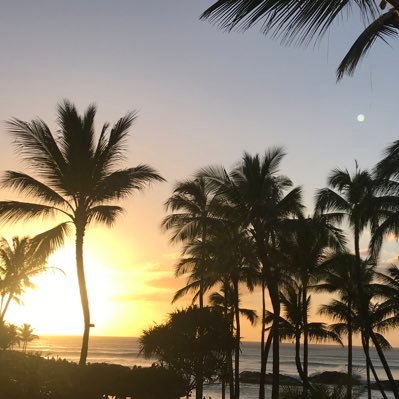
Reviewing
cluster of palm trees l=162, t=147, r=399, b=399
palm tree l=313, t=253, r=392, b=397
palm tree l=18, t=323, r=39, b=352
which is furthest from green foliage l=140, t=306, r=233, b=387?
palm tree l=18, t=323, r=39, b=352

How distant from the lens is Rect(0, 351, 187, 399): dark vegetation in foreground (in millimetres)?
12328

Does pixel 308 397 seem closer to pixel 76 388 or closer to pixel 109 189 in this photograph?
pixel 76 388

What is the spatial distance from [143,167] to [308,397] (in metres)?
9.67

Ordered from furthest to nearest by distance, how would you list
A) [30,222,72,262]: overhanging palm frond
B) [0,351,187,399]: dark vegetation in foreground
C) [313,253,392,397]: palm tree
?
[313,253,392,397]: palm tree → [30,222,72,262]: overhanging palm frond → [0,351,187,399]: dark vegetation in foreground

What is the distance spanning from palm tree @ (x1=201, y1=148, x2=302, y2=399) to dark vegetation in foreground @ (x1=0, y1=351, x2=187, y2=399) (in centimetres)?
877

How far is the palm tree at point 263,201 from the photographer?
23828 mm

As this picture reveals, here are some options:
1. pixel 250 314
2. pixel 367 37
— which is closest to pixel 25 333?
pixel 250 314

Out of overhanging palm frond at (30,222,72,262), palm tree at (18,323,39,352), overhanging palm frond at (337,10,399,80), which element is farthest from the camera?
palm tree at (18,323,39,352)

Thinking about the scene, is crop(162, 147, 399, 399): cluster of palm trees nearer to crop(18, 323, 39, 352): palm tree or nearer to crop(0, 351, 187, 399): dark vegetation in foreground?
crop(0, 351, 187, 399): dark vegetation in foreground

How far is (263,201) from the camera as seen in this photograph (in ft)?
79.3

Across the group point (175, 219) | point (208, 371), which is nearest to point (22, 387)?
point (208, 371)

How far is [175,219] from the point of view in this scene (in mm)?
30688

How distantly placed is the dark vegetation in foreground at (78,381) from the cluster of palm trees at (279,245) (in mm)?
3381

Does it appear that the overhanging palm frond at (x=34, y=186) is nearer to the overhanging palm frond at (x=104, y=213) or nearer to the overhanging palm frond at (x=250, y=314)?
the overhanging palm frond at (x=104, y=213)
